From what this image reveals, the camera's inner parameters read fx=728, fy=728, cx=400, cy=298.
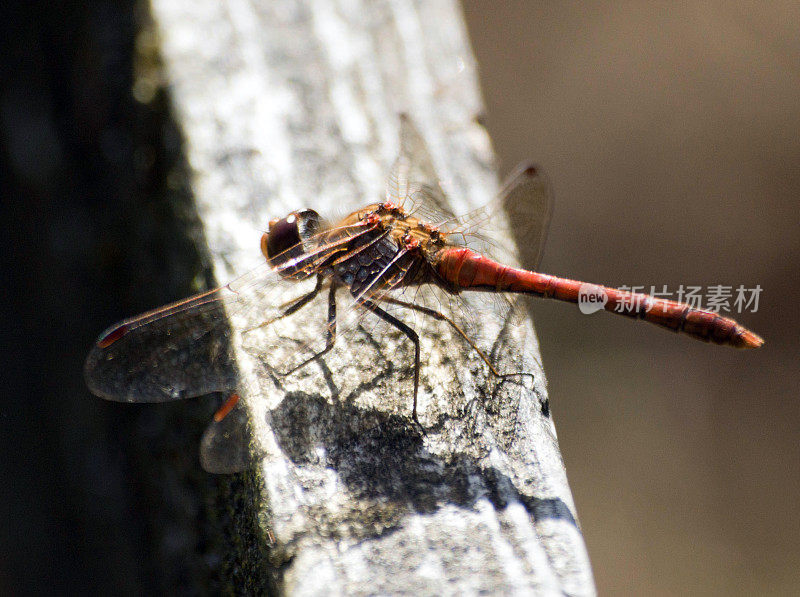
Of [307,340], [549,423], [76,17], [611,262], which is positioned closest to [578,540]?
[549,423]

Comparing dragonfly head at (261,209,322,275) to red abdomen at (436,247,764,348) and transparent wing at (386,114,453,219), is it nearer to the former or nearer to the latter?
transparent wing at (386,114,453,219)

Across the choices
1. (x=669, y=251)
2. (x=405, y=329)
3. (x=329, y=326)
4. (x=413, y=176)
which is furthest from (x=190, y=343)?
(x=669, y=251)

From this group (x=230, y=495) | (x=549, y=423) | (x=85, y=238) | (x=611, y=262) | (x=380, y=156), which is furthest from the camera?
(x=611, y=262)

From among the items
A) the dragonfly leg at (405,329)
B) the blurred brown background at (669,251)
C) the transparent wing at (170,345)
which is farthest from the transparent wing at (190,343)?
the blurred brown background at (669,251)

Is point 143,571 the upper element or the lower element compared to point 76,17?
lower

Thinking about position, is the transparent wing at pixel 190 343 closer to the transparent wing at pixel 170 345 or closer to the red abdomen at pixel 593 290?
the transparent wing at pixel 170 345

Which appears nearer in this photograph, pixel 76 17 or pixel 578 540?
pixel 578 540

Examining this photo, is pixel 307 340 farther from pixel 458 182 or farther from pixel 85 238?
pixel 85 238
